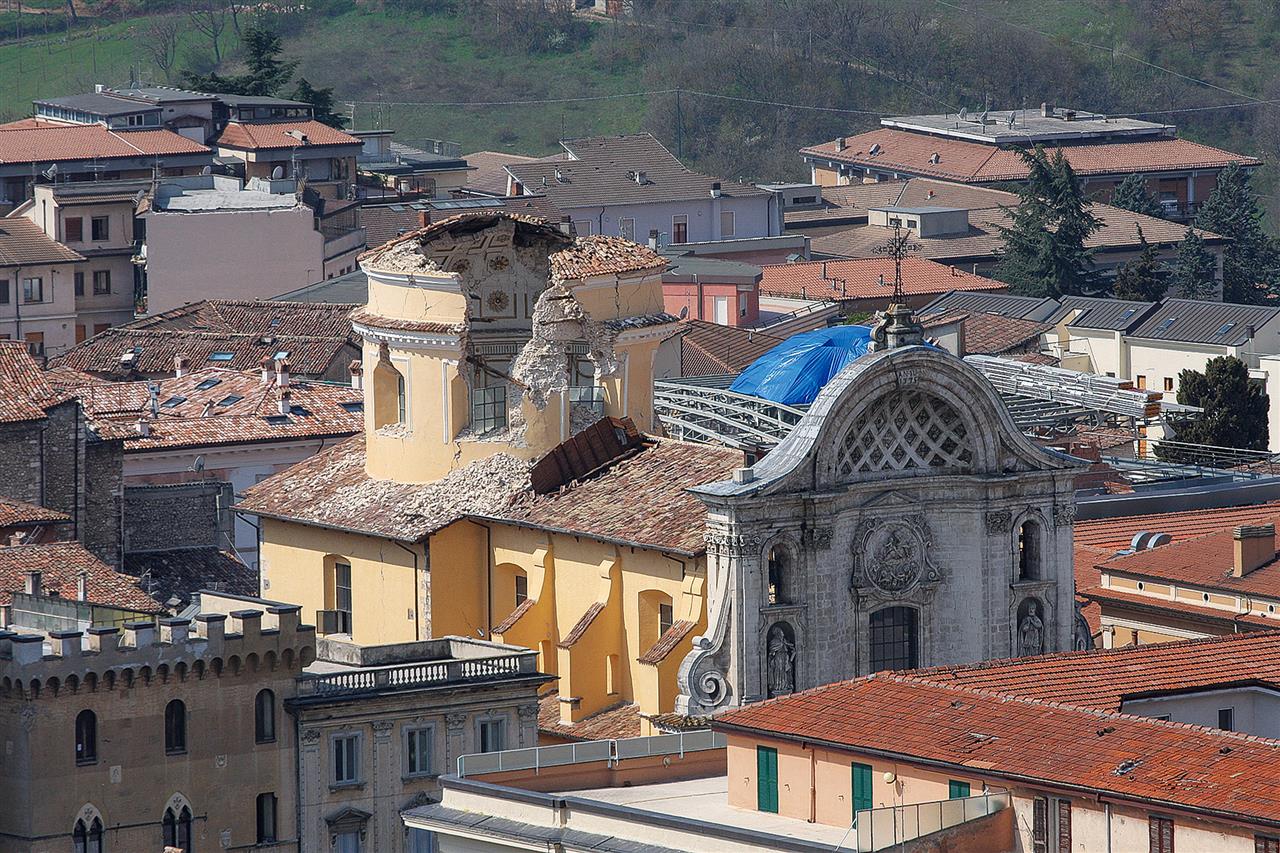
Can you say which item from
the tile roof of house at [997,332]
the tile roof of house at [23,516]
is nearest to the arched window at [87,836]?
the tile roof of house at [23,516]

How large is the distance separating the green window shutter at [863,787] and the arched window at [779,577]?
14.8m

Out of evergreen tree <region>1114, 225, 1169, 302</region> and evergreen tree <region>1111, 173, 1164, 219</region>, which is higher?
evergreen tree <region>1111, 173, 1164, 219</region>

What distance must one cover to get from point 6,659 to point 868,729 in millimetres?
17315

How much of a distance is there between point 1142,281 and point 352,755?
8999 centimetres

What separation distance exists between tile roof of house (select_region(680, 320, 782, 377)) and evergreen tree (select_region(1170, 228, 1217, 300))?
42.0m

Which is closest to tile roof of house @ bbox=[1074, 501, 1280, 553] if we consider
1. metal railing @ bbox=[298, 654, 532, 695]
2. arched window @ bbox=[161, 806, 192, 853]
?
metal railing @ bbox=[298, 654, 532, 695]

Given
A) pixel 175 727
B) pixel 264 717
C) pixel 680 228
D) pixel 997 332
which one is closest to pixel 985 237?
pixel 680 228

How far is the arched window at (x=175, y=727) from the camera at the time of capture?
64.1 meters

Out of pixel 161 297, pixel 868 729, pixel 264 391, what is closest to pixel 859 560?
pixel 868 729

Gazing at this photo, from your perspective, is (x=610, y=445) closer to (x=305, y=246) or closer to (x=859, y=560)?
(x=859, y=560)

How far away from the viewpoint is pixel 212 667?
64.7 metres

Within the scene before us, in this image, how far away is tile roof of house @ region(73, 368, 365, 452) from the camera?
95.9m

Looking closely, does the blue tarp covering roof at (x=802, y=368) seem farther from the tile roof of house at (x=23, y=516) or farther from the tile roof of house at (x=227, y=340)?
the tile roof of house at (x=23, y=516)

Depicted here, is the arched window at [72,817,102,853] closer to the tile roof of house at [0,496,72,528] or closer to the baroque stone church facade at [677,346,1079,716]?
the baroque stone church facade at [677,346,1079,716]
